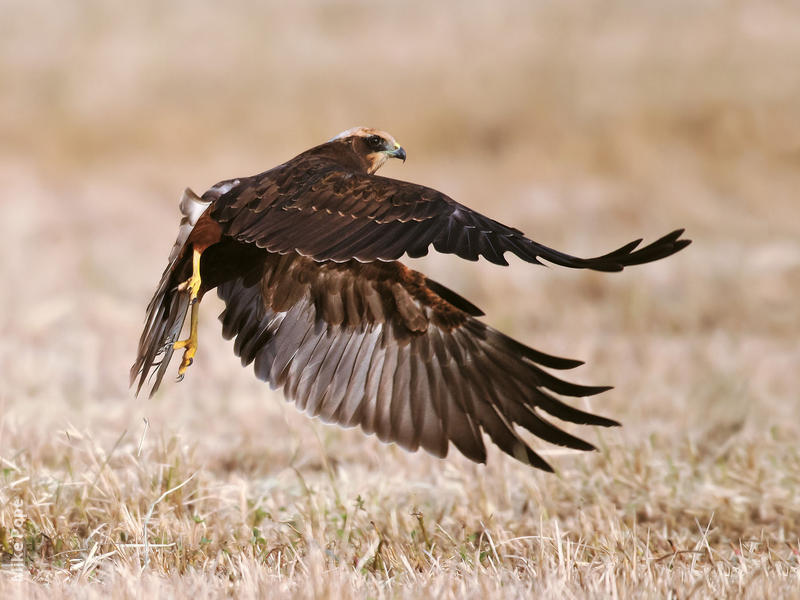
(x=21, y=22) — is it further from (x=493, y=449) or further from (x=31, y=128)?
(x=493, y=449)

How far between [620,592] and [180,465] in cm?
182

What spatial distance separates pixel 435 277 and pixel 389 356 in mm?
6860

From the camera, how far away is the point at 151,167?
1608 cm

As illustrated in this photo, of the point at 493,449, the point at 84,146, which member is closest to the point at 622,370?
the point at 493,449

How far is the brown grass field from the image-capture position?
3271 mm

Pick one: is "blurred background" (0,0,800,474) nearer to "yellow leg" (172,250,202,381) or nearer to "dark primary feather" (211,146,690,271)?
"yellow leg" (172,250,202,381)

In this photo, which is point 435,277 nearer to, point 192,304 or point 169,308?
point 169,308

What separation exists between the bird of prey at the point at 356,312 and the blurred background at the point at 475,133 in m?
4.40

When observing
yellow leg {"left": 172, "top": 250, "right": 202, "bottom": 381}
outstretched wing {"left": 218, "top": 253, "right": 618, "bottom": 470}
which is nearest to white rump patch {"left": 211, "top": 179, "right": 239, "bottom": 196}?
yellow leg {"left": 172, "top": 250, "right": 202, "bottom": 381}

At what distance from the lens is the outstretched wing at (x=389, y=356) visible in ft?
11.0

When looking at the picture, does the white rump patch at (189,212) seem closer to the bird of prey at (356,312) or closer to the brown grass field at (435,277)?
the bird of prey at (356,312)

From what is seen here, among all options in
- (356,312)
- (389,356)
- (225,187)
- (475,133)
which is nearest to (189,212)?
(225,187)

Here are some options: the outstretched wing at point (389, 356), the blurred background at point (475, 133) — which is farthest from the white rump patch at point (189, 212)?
the blurred background at point (475, 133)

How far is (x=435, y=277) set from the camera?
1045cm
